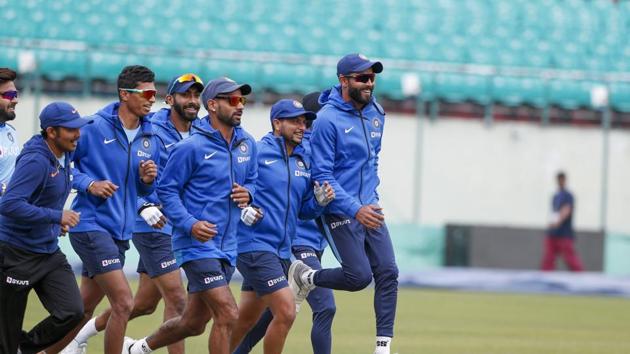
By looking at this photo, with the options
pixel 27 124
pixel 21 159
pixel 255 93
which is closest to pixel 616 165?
pixel 255 93

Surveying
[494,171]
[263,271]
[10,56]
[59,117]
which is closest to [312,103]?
[263,271]

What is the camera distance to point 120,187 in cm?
1014

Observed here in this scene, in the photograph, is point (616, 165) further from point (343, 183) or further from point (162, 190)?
point (162, 190)

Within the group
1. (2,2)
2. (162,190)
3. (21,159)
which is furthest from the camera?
(2,2)

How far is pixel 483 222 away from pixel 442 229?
35.1 inches

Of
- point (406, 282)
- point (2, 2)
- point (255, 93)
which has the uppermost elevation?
point (2, 2)

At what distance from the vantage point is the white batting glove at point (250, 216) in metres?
9.63

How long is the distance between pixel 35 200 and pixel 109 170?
4.04 ft

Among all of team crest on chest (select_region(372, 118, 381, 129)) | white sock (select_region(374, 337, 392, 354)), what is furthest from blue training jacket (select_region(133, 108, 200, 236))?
white sock (select_region(374, 337, 392, 354))

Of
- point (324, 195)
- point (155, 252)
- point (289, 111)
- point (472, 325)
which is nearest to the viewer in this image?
Result: point (324, 195)

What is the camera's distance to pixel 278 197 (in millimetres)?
10281

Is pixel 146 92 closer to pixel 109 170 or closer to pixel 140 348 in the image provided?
pixel 109 170

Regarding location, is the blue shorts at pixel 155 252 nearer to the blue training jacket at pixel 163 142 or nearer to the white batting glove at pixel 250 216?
the blue training jacket at pixel 163 142

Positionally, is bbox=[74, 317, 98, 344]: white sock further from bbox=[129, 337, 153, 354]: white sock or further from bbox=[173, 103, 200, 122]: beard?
bbox=[173, 103, 200, 122]: beard
